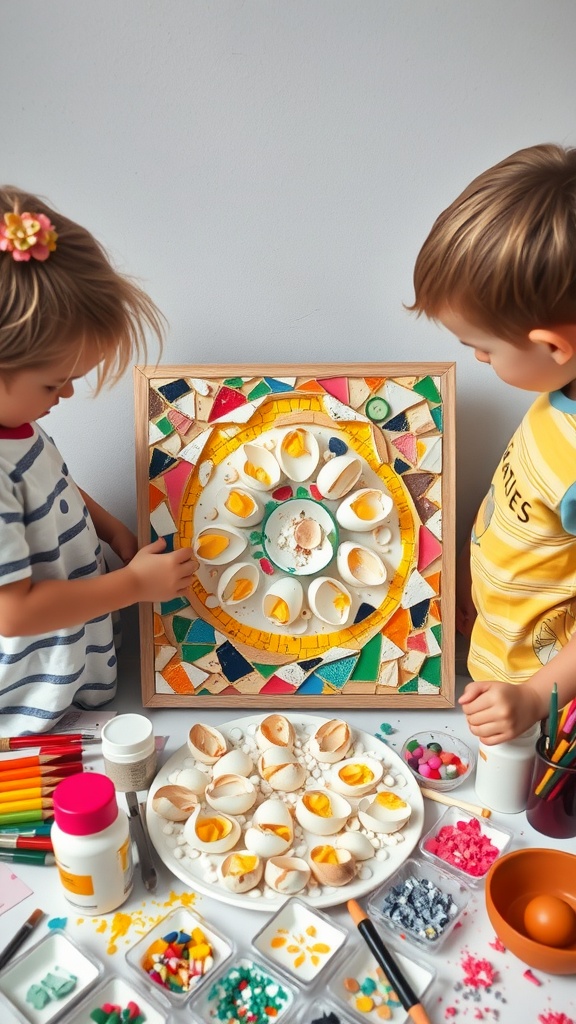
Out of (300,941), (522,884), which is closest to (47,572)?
(300,941)

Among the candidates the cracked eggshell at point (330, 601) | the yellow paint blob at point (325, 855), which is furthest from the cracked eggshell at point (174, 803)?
the cracked eggshell at point (330, 601)

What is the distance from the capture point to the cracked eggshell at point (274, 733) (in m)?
0.74

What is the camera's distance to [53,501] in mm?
725

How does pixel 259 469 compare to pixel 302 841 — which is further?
pixel 259 469

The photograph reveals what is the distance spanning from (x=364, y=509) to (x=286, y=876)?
0.34 meters

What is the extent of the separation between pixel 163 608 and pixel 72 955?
322 millimetres

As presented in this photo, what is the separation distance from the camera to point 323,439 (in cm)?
80

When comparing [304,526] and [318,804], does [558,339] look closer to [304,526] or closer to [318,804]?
[304,526]

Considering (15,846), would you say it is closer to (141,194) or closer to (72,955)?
(72,955)

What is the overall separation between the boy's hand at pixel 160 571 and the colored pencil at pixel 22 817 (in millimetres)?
204

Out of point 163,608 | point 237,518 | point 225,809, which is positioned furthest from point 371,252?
point 225,809

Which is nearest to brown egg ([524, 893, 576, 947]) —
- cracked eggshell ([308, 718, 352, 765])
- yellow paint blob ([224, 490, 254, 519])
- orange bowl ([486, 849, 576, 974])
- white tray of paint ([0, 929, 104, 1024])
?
orange bowl ([486, 849, 576, 974])

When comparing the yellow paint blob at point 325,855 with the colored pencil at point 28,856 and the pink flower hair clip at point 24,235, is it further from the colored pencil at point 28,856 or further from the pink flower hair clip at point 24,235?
the pink flower hair clip at point 24,235

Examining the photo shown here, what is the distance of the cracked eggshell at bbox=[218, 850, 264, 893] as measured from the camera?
61cm
